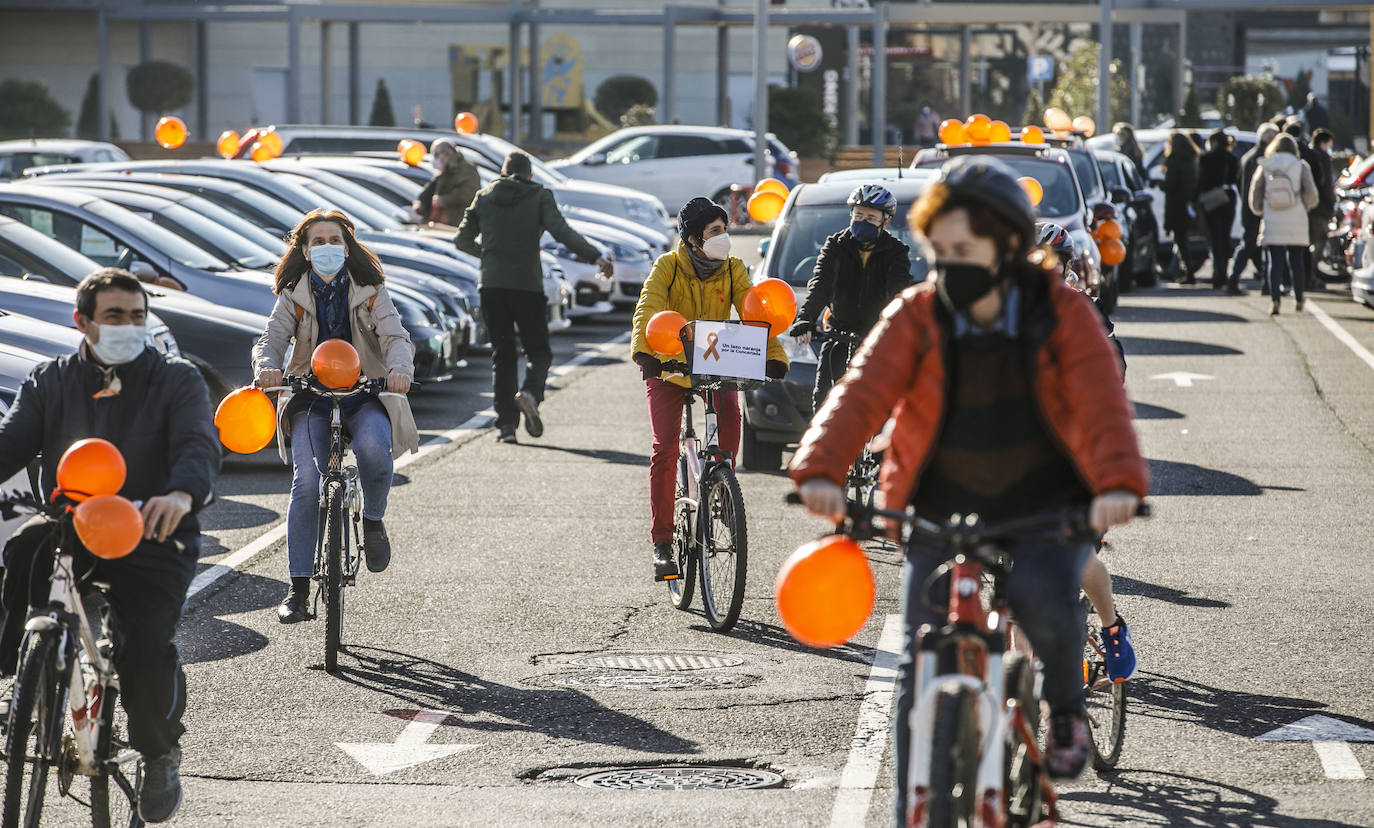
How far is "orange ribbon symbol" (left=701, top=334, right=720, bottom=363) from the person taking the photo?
28.8 ft

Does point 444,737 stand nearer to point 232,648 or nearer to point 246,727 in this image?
point 246,727

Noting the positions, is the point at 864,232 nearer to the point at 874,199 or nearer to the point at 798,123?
the point at 874,199

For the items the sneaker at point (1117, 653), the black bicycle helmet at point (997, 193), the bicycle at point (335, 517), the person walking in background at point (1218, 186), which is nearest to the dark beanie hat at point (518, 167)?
the bicycle at point (335, 517)

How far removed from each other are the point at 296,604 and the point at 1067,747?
4332 millimetres

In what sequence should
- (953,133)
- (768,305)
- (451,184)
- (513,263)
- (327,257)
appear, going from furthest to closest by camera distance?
1. (451,184)
2. (953,133)
3. (513,263)
4. (768,305)
5. (327,257)

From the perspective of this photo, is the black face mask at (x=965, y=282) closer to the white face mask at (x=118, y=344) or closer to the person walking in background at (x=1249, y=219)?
the white face mask at (x=118, y=344)

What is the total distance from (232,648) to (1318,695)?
416 cm

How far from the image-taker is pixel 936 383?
4.77 metres

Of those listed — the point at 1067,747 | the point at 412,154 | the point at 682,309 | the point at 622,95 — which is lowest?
the point at 1067,747

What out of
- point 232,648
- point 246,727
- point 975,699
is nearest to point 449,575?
point 232,648

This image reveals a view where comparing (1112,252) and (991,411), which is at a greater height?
(1112,252)

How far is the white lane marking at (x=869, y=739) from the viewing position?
6.25 meters

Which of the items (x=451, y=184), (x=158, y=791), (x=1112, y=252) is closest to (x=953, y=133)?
(x=451, y=184)

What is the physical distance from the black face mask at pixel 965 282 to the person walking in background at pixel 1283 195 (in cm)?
1735
